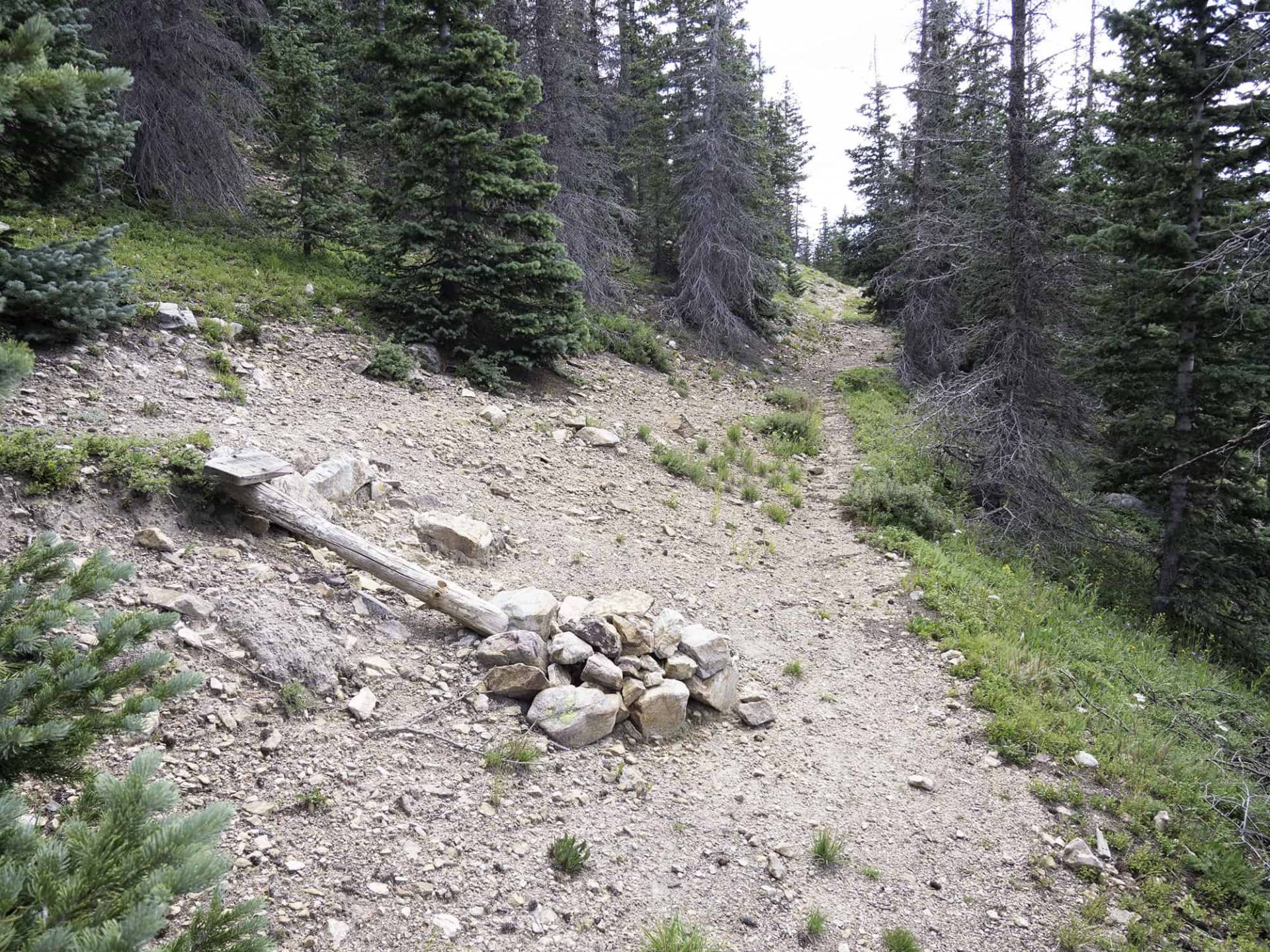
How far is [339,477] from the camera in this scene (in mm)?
7473

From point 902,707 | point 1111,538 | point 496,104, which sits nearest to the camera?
point 902,707

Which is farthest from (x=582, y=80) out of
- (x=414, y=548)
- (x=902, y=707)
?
(x=902, y=707)

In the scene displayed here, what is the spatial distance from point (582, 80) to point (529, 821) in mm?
18405

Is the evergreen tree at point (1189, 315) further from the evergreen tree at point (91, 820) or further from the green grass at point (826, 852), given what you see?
the evergreen tree at point (91, 820)

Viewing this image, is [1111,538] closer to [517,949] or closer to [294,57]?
[517,949]

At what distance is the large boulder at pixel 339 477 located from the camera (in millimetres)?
7215

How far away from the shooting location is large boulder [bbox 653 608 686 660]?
6.22 metres

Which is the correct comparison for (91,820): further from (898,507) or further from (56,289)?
(898,507)

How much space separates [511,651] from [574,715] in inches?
30.6

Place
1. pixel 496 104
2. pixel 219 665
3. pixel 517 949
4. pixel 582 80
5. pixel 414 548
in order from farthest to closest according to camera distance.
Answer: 1. pixel 582 80
2. pixel 496 104
3. pixel 414 548
4. pixel 219 665
5. pixel 517 949

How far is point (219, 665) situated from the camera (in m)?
4.77

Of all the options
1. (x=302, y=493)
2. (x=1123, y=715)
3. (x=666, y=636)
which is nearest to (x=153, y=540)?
(x=302, y=493)

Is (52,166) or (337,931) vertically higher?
(52,166)

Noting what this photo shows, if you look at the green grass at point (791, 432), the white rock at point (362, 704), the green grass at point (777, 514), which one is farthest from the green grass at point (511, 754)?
the green grass at point (791, 432)
